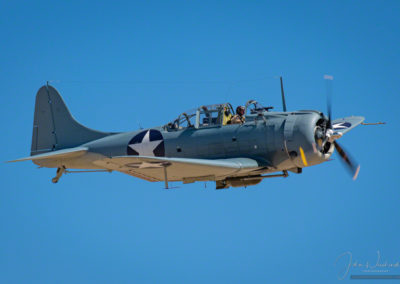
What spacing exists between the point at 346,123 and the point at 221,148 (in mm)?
5300

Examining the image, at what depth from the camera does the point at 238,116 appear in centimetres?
1798

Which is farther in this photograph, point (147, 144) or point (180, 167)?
point (147, 144)

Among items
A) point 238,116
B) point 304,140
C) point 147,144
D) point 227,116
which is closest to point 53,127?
point 147,144

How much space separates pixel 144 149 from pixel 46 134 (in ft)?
14.3

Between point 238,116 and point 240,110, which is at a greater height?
point 240,110

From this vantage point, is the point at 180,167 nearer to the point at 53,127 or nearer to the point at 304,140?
the point at 304,140

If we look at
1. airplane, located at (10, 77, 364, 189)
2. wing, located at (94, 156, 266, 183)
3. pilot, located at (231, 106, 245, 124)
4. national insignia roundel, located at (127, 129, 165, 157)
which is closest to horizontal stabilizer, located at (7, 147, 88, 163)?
airplane, located at (10, 77, 364, 189)

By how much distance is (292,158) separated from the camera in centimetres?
1702

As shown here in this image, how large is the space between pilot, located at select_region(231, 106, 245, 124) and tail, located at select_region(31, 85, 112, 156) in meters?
5.04

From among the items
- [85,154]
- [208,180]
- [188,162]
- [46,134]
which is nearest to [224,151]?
[208,180]

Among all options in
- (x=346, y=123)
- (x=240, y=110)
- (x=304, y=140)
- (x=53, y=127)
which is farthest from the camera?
(x=53, y=127)

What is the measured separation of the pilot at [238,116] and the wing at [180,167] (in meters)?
1.26

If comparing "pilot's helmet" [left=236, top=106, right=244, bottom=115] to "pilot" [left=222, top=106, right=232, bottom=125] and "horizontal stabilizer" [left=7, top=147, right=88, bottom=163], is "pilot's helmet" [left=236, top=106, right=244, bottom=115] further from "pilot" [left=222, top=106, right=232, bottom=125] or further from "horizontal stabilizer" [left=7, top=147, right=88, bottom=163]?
"horizontal stabilizer" [left=7, top=147, right=88, bottom=163]

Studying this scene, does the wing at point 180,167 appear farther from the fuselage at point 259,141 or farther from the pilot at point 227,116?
the pilot at point 227,116
